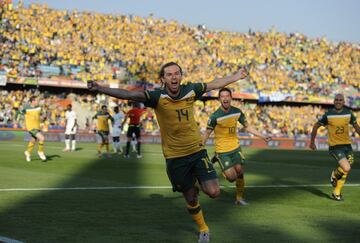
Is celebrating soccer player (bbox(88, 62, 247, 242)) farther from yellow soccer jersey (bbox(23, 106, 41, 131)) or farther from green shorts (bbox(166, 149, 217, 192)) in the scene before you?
yellow soccer jersey (bbox(23, 106, 41, 131))

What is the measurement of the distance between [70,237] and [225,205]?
4.38 meters

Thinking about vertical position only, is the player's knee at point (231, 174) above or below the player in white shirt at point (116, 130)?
above

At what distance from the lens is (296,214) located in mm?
10852

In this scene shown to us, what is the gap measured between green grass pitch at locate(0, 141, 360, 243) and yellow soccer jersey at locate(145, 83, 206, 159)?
1.18 metres

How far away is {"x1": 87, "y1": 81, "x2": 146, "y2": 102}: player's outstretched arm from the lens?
300 inches

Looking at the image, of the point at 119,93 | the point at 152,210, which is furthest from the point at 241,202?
the point at 119,93

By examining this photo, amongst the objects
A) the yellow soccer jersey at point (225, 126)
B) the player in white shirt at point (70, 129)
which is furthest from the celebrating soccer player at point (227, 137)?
the player in white shirt at point (70, 129)

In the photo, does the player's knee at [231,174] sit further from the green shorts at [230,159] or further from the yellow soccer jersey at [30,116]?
the yellow soccer jersey at [30,116]

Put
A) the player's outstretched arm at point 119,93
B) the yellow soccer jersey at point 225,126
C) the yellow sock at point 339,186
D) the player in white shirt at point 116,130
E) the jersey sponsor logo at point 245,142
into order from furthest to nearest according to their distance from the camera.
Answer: the jersey sponsor logo at point 245,142 → the player in white shirt at point 116,130 → the yellow sock at point 339,186 → the yellow soccer jersey at point 225,126 → the player's outstretched arm at point 119,93

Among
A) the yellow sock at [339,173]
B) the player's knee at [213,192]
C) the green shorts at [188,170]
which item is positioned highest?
the green shorts at [188,170]

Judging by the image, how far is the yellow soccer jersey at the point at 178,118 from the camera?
27.9ft

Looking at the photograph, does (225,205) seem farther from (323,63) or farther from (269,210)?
(323,63)

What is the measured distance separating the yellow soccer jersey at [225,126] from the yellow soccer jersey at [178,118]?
4.10m

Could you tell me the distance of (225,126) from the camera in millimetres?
12875
